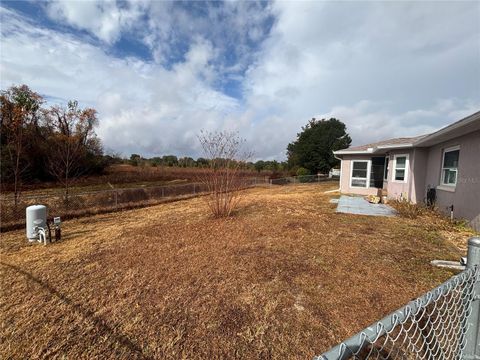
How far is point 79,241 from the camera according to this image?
5543 millimetres

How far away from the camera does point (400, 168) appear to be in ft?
34.5

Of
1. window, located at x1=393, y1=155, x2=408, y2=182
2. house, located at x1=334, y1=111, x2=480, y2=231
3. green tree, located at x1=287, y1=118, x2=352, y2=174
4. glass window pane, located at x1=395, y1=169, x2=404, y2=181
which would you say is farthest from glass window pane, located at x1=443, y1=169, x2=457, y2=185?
green tree, located at x1=287, y1=118, x2=352, y2=174

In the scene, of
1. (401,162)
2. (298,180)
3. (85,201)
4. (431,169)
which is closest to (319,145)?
(298,180)

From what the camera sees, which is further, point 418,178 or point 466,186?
point 418,178

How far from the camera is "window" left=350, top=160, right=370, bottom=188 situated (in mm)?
13367

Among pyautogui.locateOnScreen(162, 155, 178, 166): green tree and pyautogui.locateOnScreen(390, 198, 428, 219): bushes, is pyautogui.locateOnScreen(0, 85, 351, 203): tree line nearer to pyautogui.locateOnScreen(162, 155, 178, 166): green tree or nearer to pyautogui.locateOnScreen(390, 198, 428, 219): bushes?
pyautogui.locateOnScreen(162, 155, 178, 166): green tree

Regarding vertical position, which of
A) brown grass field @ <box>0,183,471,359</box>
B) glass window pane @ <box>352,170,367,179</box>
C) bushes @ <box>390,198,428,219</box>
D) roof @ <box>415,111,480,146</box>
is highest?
roof @ <box>415,111,480,146</box>

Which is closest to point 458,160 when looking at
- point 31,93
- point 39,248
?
point 39,248

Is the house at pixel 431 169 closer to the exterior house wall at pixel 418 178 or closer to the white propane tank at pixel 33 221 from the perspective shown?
the exterior house wall at pixel 418 178

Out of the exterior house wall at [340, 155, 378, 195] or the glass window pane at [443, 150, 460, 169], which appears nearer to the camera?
the glass window pane at [443, 150, 460, 169]

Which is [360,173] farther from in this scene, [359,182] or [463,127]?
[463,127]

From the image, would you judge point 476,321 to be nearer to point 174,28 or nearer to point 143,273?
point 143,273

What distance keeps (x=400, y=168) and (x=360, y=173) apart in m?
3.08

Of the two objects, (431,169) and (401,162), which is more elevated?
(401,162)
